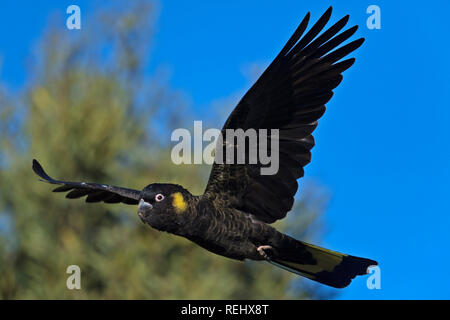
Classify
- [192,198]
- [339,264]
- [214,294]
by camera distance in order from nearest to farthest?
[192,198] → [339,264] → [214,294]

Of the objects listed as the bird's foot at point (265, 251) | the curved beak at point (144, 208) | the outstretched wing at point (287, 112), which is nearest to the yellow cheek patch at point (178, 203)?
the curved beak at point (144, 208)

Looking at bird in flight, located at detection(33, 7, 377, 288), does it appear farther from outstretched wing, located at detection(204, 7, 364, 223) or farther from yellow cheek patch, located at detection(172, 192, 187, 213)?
yellow cheek patch, located at detection(172, 192, 187, 213)

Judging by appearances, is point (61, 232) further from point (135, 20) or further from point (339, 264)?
point (339, 264)

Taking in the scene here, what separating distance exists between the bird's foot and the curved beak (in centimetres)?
109

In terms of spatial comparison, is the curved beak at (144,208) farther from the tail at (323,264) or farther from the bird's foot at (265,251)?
the tail at (323,264)

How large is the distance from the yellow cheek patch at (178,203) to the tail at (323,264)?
1.28 meters

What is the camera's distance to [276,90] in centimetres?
497

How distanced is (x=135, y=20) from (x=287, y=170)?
967 cm

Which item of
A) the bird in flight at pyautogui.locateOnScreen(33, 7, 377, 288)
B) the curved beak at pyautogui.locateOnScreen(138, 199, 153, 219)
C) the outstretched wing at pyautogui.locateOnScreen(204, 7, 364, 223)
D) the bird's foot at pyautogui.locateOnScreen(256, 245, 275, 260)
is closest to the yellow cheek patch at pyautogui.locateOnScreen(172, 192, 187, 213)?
the curved beak at pyautogui.locateOnScreen(138, 199, 153, 219)

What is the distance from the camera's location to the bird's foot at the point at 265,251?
15.8 ft

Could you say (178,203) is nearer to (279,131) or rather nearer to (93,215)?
(279,131)

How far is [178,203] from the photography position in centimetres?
421

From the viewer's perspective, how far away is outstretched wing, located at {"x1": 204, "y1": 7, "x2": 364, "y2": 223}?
486 centimetres
